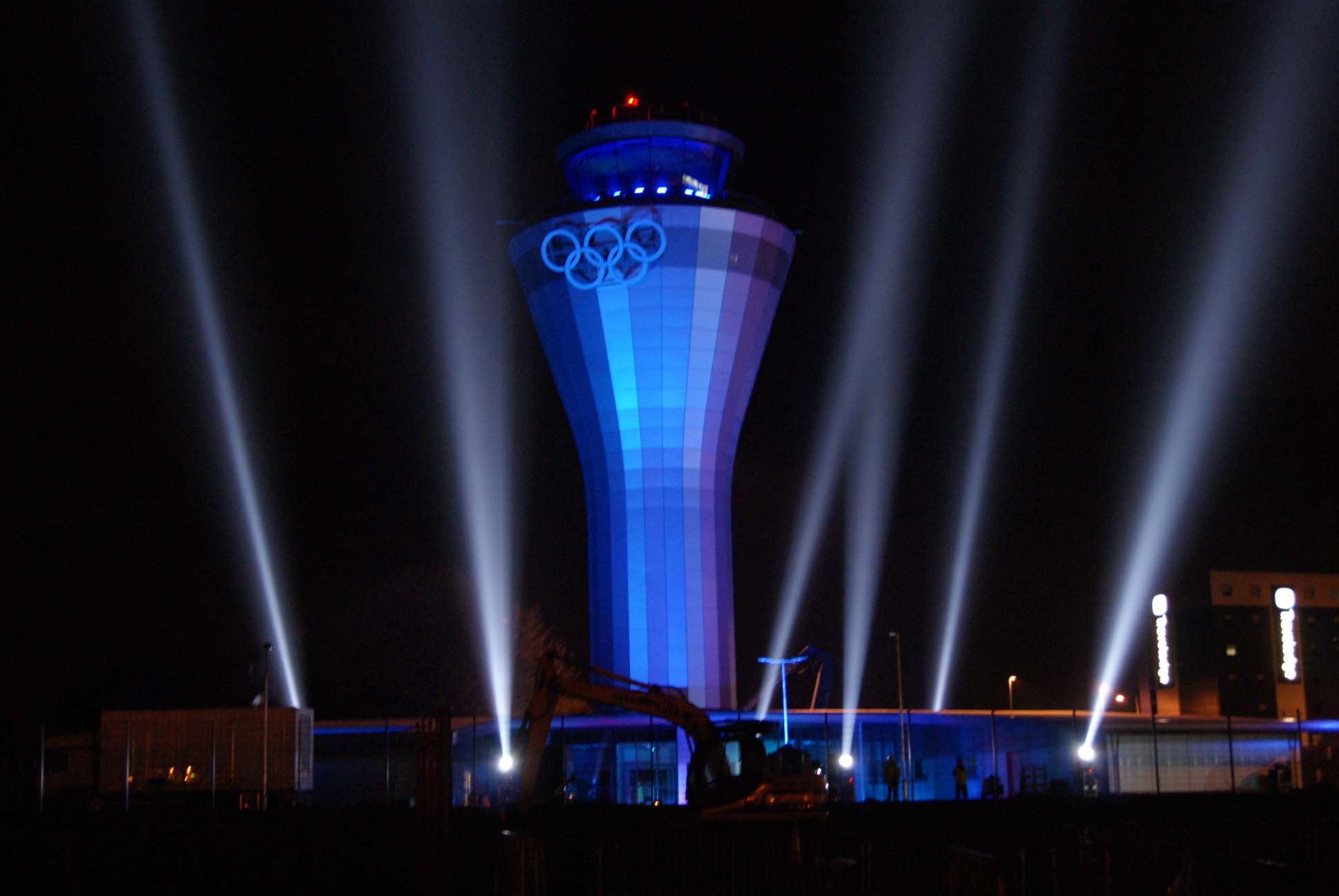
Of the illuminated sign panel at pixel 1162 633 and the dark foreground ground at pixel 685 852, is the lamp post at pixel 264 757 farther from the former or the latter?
the illuminated sign panel at pixel 1162 633

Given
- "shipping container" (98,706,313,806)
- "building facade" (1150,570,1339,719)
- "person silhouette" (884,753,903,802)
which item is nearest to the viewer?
"shipping container" (98,706,313,806)

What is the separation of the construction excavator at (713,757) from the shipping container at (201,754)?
855 cm

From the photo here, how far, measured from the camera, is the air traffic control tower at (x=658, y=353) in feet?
198

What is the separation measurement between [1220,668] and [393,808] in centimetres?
7829

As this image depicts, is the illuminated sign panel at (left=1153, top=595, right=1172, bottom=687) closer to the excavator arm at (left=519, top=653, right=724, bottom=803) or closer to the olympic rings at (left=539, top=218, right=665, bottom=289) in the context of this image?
the olympic rings at (left=539, top=218, right=665, bottom=289)

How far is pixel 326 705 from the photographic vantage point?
7969cm

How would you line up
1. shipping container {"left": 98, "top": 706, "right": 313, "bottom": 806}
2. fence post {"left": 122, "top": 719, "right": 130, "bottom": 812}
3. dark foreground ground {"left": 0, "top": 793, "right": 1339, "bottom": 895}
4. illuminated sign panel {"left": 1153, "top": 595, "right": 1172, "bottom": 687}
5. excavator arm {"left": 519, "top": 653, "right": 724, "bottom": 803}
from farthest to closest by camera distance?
illuminated sign panel {"left": 1153, "top": 595, "right": 1172, "bottom": 687}
shipping container {"left": 98, "top": 706, "right": 313, "bottom": 806}
fence post {"left": 122, "top": 719, "right": 130, "bottom": 812}
excavator arm {"left": 519, "top": 653, "right": 724, "bottom": 803}
dark foreground ground {"left": 0, "top": 793, "right": 1339, "bottom": 895}

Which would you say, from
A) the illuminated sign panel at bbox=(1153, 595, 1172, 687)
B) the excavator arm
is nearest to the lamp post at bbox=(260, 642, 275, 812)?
the excavator arm

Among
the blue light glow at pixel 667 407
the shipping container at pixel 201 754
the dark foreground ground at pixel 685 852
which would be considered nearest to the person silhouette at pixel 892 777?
the dark foreground ground at pixel 685 852

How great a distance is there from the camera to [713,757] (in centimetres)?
3575

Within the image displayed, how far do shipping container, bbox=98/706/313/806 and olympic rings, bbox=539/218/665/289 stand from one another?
21.8 meters

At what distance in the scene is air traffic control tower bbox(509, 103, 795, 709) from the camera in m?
60.2

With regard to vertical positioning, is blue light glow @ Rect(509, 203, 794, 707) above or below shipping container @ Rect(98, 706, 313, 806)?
above

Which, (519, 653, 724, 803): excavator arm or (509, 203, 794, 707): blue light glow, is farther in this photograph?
(509, 203, 794, 707): blue light glow
